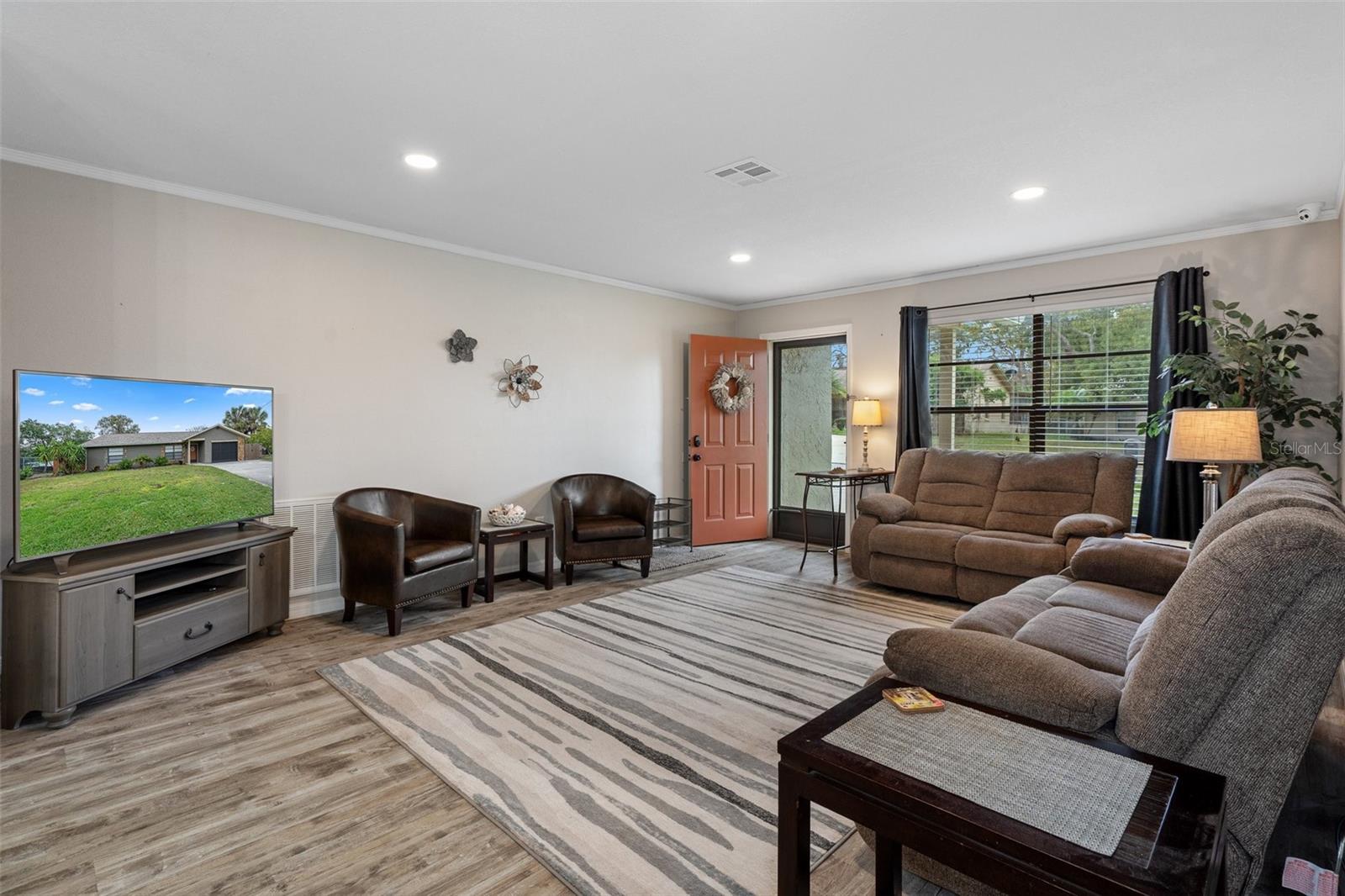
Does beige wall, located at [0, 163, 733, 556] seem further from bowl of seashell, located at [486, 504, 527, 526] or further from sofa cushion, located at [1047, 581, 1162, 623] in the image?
sofa cushion, located at [1047, 581, 1162, 623]

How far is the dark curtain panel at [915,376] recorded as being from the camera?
552 centimetres

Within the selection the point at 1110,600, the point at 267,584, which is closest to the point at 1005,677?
the point at 1110,600

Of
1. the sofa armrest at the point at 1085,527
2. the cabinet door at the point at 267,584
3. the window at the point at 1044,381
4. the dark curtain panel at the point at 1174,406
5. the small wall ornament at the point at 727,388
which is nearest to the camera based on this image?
the cabinet door at the point at 267,584

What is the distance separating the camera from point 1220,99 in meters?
2.55

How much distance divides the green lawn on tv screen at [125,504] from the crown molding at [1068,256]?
4.98 m

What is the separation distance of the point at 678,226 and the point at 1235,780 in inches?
149

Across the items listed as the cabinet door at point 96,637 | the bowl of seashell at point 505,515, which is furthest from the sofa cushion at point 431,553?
the cabinet door at point 96,637

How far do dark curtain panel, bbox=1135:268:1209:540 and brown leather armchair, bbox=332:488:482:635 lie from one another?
452 cm

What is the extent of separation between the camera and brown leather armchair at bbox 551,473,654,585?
15.9 feet

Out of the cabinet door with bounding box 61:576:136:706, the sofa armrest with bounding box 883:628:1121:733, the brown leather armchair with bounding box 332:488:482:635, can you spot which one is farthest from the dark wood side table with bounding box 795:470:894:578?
the cabinet door with bounding box 61:576:136:706

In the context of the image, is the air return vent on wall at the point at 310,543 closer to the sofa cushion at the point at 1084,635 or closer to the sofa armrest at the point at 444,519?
the sofa armrest at the point at 444,519

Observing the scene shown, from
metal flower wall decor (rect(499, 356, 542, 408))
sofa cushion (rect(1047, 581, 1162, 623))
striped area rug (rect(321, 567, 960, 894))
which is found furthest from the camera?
metal flower wall decor (rect(499, 356, 542, 408))

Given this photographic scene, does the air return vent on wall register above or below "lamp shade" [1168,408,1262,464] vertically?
below

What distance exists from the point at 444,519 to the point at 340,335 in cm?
138
